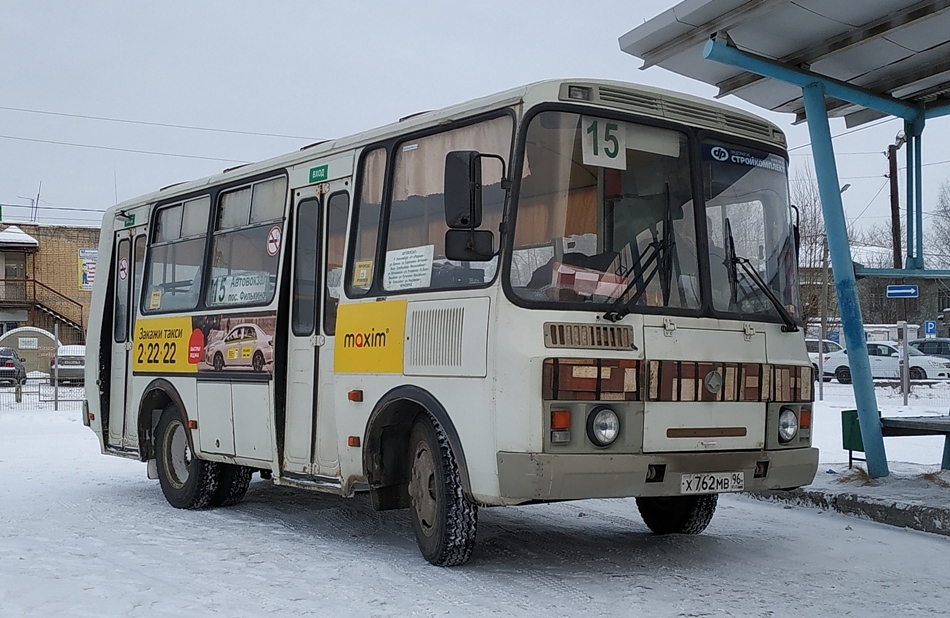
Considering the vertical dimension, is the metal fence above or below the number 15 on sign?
below

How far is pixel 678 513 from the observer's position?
8.63 meters

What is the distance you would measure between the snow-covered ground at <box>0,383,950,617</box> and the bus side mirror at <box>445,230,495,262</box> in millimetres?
1961


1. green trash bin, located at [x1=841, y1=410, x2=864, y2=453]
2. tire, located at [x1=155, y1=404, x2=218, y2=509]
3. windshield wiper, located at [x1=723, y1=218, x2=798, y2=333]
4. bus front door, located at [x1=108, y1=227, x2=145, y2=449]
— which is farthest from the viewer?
bus front door, located at [x1=108, y1=227, x2=145, y2=449]

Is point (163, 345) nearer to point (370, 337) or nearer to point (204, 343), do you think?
point (204, 343)

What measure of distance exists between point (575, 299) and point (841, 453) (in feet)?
30.1

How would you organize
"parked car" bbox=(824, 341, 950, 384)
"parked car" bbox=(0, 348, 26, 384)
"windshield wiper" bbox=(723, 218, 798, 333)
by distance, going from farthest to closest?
"parked car" bbox=(824, 341, 950, 384), "parked car" bbox=(0, 348, 26, 384), "windshield wiper" bbox=(723, 218, 798, 333)

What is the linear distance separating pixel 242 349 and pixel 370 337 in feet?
6.97

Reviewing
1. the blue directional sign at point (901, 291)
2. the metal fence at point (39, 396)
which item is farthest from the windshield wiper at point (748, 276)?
the metal fence at point (39, 396)

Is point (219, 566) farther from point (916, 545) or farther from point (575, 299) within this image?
point (916, 545)

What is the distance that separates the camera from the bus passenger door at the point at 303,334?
8.71 m

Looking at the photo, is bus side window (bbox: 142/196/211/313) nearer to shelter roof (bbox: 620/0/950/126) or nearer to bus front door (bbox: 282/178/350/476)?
bus front door (bbox: 282/178/350/476)

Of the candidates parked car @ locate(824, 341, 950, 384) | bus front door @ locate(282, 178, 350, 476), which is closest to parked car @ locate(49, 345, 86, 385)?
bus front door @ locate(282, 178, 350, 476)

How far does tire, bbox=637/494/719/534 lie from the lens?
8.52 metres

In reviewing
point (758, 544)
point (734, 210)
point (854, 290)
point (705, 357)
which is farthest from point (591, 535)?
point (854, 290)
